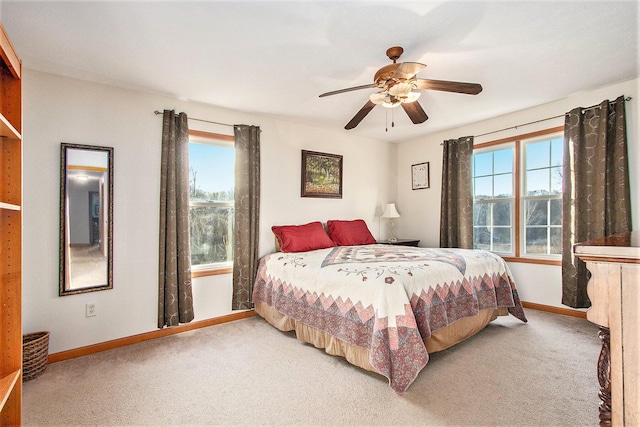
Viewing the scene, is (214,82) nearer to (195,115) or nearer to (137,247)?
(195,115)

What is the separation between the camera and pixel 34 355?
228cm

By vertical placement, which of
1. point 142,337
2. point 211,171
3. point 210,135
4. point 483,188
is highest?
point 210,135

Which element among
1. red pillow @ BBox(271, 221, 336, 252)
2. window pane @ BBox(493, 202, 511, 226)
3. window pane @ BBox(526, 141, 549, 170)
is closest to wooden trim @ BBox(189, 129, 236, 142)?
red pillow @ BBox(271, 221, 336, 252)

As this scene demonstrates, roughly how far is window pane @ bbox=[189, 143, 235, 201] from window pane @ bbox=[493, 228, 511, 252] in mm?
3466

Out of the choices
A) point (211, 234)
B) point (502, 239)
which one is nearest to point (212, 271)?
point (211, 234)

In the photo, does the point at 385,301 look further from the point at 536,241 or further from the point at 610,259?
the point at 536,241

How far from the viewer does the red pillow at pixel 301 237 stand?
365cm

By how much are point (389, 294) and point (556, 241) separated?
276 centimetres

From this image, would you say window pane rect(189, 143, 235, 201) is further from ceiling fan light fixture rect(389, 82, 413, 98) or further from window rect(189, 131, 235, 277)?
ceiling fan light fixture rect(389, 82, 413, 98)

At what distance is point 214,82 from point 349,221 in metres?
2.47

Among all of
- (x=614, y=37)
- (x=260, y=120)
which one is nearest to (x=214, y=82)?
(x=260, y=120)

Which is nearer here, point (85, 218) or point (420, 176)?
point (85, 218)

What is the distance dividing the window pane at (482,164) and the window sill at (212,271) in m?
3.54

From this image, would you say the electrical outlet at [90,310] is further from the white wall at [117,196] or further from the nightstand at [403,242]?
the nightstand at [403,242]
